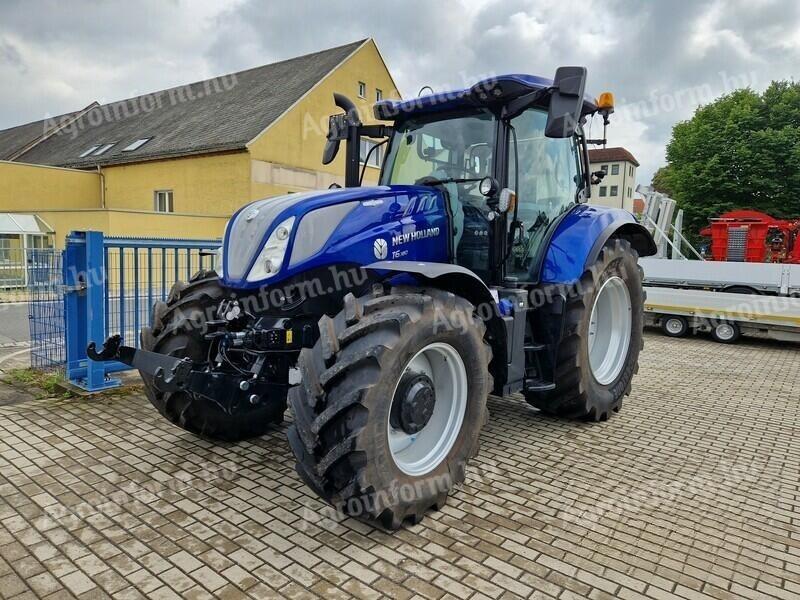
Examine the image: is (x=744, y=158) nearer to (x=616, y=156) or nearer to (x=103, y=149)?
(x=103, y=149)

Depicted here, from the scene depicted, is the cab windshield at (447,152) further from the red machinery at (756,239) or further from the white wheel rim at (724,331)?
the red machinery at (756,239)

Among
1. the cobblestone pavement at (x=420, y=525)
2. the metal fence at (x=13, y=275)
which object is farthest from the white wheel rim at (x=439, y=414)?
the metal fence at (x=13, y=275)

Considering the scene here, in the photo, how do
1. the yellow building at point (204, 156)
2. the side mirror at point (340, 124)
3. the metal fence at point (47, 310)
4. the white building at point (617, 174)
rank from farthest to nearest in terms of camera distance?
the white building at point (617, 174)
the yellow building at point (204, 156)
the metal fence at point (47, 310)
the side mirror at point (340, 124)

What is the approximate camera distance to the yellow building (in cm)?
1825

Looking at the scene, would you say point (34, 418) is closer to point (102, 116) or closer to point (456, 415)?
point (456, 415)

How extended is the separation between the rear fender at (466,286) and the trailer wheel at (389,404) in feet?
0.45

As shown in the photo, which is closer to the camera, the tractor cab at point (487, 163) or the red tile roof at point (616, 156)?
the tractor cab at point (487, 163)

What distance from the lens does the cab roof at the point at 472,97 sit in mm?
3805

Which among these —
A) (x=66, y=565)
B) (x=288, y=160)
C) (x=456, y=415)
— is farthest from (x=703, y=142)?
(x=66, y=565)

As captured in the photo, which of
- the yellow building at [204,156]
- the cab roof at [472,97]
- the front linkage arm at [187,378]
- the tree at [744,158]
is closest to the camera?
the front linkage arm at [187,378]

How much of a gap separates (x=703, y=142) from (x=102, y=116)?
28.7 m

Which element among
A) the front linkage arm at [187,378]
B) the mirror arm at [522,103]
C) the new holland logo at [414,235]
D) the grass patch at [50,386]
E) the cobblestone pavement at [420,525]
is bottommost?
the cobblestone pavement at [420,525]

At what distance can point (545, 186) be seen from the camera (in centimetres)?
450

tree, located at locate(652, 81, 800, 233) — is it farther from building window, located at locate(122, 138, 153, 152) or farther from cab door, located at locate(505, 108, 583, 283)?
building window, located at locate(122, 138, 153, 152)
